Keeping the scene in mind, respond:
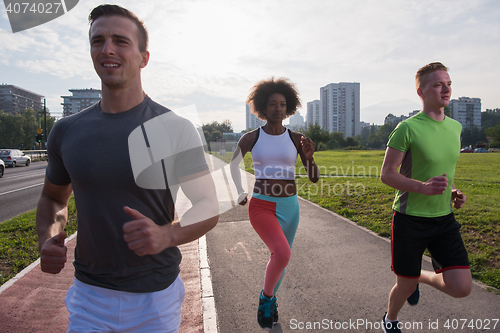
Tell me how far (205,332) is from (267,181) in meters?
1.61

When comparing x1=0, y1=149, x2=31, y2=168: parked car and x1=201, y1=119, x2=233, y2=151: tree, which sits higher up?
x1=201, y1=119, x2=233, y2=151: tree

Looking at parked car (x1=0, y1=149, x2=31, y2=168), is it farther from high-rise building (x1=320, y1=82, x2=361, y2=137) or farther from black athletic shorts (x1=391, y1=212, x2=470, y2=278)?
high-rise building (x1=320, y1=82, x2=361, y2=137)

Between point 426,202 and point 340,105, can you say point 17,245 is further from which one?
point 340,105

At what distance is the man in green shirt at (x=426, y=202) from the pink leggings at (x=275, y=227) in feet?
3.23

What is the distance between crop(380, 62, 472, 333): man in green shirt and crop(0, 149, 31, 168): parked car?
117 ft

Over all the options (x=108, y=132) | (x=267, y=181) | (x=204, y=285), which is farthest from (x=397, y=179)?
(x=204, y=285)

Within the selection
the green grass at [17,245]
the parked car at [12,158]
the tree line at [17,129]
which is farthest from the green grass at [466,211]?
the tree line at [17,129]

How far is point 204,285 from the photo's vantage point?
165 inches

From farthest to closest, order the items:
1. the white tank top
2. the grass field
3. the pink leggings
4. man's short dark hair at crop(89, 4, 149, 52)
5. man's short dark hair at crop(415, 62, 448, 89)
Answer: the grass field
the white tank top
the pink leggings
man's short dark hair at crop(415, 62, 448, 89)
man's short dark hair at crop(89, 4, 149, 52)

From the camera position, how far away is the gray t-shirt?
1.61 m

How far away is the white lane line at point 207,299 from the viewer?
3.23 m

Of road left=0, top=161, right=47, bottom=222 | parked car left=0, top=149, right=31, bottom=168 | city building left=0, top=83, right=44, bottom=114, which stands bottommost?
road left=0, top=161, right=47, bottom=222

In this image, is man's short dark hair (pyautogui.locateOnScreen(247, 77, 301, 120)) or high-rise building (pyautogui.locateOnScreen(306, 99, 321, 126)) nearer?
man's short dark hair (pyautogui.locateOnScreen(247, 77, 301, 120))

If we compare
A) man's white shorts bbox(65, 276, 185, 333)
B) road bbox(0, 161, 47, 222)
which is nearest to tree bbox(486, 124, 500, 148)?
road bbox(0, 161, 47, 222)
